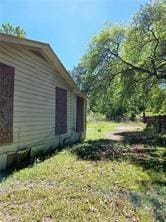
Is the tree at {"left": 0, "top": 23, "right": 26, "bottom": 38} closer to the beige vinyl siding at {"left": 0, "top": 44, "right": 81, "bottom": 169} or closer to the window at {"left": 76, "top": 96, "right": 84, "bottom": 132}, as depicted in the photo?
the window at {"left": 76, "top": 96, "right": 84, "bottom": 132}

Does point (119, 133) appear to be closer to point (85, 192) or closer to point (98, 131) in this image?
point (98, 131)

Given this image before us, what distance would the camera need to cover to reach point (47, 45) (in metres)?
12.3

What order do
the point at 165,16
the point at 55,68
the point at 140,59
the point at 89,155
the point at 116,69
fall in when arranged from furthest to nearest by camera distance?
the point at 116,69 < the point at 140,59 < the point at 165,16 < the point at 55,68 < the point at 89,155

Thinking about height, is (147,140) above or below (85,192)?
above

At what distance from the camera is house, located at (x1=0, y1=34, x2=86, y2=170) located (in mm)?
9921

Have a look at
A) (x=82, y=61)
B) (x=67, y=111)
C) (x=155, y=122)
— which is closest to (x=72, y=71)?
(x=155, y=122)

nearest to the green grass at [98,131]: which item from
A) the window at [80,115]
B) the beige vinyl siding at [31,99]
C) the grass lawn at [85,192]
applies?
the window at [80,115]

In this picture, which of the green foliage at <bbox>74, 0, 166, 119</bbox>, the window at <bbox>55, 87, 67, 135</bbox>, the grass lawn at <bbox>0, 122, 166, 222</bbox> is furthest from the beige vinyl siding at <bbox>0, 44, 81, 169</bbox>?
the green foliage at <bbox>74, 0, 166, 119</bbox>

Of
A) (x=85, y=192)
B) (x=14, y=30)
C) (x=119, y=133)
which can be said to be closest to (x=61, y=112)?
(x=85, y=192)

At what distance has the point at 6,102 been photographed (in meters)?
9.94

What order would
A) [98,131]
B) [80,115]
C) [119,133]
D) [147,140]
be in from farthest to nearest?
1. [98,131]
2. [119,133]
3. [80,115]
4. [147,140]

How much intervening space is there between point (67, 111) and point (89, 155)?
553 centimetres

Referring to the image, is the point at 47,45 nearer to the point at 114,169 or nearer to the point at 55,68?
the point at 55,68

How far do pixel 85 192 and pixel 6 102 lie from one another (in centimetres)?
394
